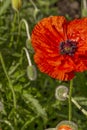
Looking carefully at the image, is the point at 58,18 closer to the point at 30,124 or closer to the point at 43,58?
the point at 43,58

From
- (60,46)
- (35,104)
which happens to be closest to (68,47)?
(60,46)

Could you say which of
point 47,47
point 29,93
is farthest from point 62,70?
point 29,93

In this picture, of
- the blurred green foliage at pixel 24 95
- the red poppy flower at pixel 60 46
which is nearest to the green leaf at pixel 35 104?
the blurred green foliage at pixel 24 95

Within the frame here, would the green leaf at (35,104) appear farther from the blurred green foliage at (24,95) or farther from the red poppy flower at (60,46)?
the red poppy flower at (60,46)

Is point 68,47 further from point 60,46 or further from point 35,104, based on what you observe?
point 35,104

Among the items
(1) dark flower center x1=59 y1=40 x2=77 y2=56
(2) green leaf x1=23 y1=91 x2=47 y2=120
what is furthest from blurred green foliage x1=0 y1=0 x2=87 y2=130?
(1) dark flower center x1=59 y1=40 x2=77 y2=56

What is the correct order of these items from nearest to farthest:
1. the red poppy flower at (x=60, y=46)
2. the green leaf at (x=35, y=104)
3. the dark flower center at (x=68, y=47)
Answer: the red poppy flower at (x=60, y=46)
the dark flower center at (x=68, y=47)
the green leaf at (x=35, y=104)

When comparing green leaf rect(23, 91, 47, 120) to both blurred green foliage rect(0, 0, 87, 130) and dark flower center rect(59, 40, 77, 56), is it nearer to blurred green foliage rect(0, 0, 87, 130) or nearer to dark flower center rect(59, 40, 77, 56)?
blurred green foliage rect(0, 0, 87, 130)
